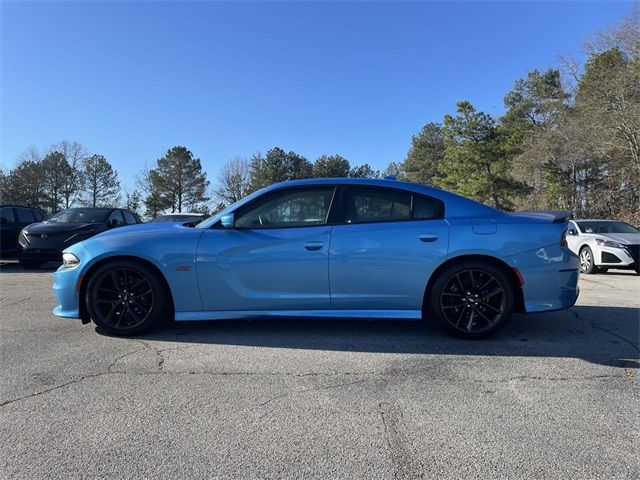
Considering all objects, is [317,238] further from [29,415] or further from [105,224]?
[105,224]

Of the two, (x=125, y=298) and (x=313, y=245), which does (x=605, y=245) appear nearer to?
(x=313, y=245)

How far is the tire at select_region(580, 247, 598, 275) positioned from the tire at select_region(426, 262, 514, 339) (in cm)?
815

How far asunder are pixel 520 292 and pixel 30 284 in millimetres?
8046

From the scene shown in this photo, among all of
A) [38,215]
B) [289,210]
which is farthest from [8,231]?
[289,210]

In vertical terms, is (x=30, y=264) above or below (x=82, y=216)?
below

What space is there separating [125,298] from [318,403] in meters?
2.43

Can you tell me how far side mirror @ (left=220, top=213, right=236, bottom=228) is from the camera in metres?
4.35

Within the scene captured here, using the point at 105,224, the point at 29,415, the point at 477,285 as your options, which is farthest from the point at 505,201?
the point at 29,415

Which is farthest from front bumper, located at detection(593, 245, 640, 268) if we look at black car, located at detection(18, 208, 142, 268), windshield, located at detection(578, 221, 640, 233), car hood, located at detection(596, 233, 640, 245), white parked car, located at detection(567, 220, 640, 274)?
black car, located at detection(18, 208, 142, 268)

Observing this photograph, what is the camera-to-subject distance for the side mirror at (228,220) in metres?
4.35

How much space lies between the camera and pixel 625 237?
10812 millimetres

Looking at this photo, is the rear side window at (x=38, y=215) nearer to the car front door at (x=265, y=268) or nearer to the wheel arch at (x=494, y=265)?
the car front door at (x=265, y=268)

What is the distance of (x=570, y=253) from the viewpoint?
439 cm

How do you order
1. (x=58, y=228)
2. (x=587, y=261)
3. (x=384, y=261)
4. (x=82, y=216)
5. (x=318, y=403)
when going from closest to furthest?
(x=318, y=403)
(x=384, y=261)
(x=58, y=228)
(x=587, y=261)
(x=82, y=216)
